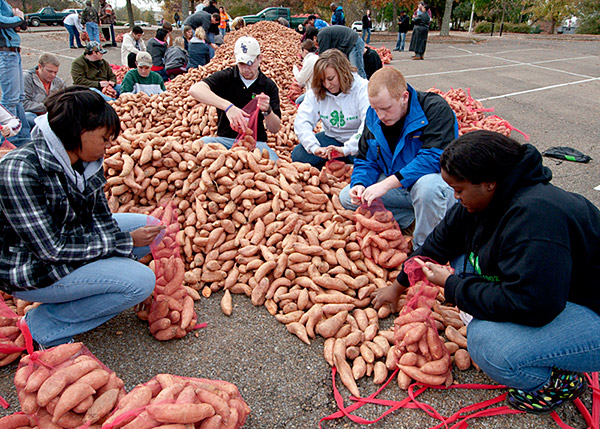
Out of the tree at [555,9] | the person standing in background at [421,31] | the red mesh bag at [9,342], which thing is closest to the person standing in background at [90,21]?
the person standing in background at [421,31]

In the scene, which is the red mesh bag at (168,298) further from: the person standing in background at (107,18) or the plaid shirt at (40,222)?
the person standing in background at (107,18)

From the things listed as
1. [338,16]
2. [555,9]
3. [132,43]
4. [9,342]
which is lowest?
[9,342]

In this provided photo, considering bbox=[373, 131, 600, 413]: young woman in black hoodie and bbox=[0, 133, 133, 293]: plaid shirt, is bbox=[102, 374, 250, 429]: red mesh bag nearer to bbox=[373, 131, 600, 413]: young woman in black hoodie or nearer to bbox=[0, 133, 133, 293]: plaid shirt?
bbox=[0, 133, 133, 293]: plaid shirt

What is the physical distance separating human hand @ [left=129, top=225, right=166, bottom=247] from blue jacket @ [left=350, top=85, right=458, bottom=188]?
5.57ft

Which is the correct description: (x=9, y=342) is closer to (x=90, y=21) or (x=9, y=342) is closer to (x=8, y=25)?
(x=8, y=25)

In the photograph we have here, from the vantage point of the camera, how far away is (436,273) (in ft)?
6.69

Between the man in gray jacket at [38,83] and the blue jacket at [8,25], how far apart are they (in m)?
0.37

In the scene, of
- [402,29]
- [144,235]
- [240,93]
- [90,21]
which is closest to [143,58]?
[240,93]

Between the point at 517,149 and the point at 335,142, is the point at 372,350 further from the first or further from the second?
the point at 335,142

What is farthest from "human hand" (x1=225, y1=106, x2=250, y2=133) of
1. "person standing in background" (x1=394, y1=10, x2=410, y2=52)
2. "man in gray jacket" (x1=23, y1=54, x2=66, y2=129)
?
"person standing in background" (x1=394, y1=10, x2=410, y2=52)

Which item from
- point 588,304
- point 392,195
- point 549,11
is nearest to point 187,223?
point 392,195

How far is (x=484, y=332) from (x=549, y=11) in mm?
36643

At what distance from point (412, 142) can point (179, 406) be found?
228cm

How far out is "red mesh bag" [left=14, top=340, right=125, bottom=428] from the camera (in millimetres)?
1511
